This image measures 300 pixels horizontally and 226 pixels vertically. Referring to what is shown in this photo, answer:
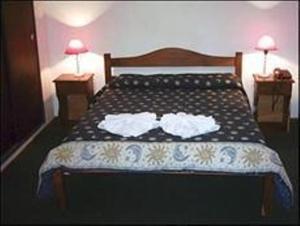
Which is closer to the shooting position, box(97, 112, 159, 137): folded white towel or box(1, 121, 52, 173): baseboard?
box(97, 112, 159, 137): folded white towel

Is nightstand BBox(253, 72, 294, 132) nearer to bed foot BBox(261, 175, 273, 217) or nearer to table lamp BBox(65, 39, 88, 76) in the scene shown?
bed foot BBox(261, 175, 273, 217)

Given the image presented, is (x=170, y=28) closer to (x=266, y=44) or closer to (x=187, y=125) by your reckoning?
(x=266, y=44)

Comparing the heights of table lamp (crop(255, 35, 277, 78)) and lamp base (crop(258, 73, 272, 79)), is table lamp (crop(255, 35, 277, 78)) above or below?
above

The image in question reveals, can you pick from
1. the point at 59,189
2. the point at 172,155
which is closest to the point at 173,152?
the point at 172,155

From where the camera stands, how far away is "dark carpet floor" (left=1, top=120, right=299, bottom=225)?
2.47 meters

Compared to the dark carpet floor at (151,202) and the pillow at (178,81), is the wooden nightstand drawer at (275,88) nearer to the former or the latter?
the pillow at (178,81)

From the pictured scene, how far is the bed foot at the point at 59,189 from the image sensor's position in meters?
2.48

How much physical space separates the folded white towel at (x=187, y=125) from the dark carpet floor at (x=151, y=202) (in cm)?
28

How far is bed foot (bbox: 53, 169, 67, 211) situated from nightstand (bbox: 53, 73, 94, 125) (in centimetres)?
165

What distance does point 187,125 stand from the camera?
2.71 meters

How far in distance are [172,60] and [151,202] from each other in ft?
6.22

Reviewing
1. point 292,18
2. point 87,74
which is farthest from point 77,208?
point 292,18

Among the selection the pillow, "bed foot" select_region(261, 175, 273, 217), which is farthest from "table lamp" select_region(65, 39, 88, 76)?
"bed foot" select_region(261, 175, 273, 217)

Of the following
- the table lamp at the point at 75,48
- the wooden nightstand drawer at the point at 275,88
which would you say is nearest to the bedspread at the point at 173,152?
the wooden nightstand drawer at the point at 275,88
